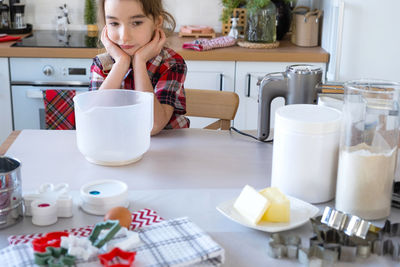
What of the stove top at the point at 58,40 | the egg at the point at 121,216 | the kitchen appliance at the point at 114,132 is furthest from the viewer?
the stove top at the point at 58,40

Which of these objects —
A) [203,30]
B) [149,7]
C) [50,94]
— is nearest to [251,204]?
[149,7]

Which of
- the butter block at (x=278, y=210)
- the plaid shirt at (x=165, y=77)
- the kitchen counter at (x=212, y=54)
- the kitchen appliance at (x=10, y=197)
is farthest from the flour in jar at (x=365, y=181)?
the kitchen counter at (x=212, y=54)

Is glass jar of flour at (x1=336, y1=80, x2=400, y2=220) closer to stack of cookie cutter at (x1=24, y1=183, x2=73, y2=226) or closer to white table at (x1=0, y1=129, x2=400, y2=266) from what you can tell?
white table at (x1=0, y1=129, x2=400, y2=266)

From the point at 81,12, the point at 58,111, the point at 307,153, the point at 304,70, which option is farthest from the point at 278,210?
the point at 81,12

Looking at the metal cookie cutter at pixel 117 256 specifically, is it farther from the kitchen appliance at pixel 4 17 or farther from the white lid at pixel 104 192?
the kitchen appliance at pixel 4 17

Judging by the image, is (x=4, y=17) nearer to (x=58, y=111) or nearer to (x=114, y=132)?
(x=58, y=111)

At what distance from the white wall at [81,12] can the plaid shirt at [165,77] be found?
1.44 meters

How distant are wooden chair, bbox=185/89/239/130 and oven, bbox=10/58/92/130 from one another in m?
0.94

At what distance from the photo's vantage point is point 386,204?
40.3 inches

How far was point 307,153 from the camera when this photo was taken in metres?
1.05

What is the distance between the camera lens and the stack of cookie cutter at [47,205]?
973mm

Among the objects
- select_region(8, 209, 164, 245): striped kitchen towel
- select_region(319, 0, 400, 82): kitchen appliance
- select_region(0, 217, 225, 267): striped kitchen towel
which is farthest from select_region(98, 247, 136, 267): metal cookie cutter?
select_region(319, 0, 400, 82): kitchen appliance

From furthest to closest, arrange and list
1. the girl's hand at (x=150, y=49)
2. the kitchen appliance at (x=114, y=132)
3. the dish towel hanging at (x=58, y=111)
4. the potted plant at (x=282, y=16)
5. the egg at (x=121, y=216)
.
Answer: the potted plant at (x=282, y=16), the dish towel hanging at (x=58, y=111), the girl's hand at (x=150, y=49), the kitchen appliance at (x=114, y=132), the egg at (x=121, y=216)

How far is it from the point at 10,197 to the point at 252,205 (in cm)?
42
